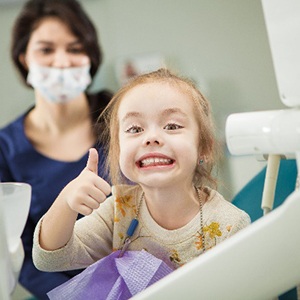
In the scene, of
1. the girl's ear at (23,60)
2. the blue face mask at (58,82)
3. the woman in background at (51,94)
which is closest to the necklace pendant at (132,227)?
the woman in background at (51,94)

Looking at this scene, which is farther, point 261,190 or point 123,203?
point 261,190

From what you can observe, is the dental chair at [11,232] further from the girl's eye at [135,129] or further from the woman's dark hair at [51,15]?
the woman's dark hair at [51,15]

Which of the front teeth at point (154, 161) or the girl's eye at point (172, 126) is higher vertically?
the girl's eye at point (172, 126)

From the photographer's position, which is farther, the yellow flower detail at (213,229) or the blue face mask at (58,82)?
the blue face mask at (58,82)

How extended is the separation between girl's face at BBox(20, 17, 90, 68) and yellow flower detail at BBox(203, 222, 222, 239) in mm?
1017

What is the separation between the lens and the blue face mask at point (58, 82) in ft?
5.14

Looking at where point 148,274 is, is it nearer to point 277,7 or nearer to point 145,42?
point 277,7

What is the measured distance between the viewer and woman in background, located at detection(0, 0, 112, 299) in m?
1.44

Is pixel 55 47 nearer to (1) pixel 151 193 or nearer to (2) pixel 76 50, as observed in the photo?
(2) pixel 76 50

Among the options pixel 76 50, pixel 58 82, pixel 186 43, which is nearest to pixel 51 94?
pixel 58 82

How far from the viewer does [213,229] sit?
2.14ft

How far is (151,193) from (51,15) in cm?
111

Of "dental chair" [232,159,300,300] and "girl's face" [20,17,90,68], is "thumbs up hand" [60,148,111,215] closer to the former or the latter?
"dental chair" [232,159,300,300]

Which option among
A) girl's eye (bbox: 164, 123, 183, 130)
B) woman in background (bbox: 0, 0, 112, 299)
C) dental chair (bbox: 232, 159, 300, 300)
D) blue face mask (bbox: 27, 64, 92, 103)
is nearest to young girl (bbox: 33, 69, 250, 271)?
girl's eye (bbox: 164, 123, 183, 130)
